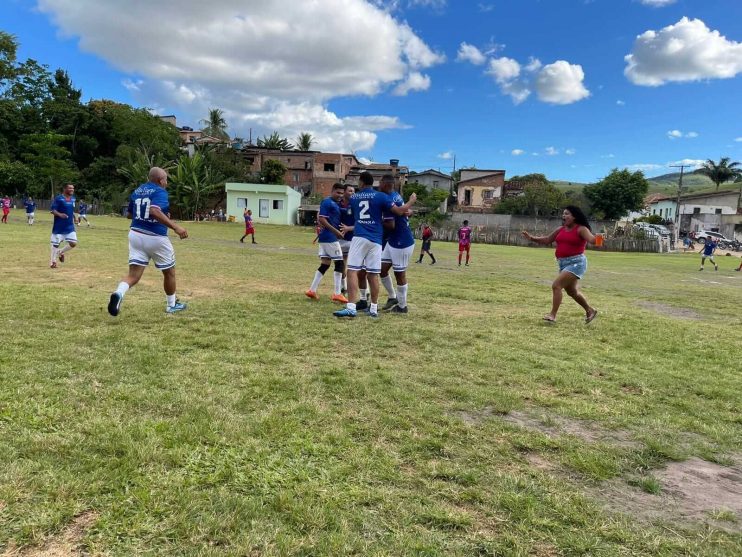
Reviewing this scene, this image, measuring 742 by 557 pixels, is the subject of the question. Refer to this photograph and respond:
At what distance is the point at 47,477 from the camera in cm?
240

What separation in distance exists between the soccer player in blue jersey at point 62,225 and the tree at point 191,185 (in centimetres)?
4044

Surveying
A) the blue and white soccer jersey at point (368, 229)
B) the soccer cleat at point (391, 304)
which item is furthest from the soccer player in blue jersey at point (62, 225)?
the soccer cleat at point (391, 304)

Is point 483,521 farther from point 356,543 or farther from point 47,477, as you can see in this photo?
point 47,477

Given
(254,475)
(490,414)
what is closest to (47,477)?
(254,475)

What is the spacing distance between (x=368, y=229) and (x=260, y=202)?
46.0 meters

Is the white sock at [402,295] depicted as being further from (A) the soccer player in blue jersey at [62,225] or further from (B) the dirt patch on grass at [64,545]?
(A) the soccer player in blue jersey at [62,225]

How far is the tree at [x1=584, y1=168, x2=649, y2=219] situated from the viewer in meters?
56.8

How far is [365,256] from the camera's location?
22.8 ft

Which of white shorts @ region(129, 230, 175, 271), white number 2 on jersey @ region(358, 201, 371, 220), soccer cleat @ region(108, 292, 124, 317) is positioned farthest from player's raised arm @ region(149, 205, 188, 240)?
white number 2 on jersey @ region(358, 201, 371, 220)

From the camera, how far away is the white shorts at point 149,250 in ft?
20.4

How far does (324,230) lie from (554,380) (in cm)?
484

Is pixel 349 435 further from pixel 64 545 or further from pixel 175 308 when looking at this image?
pixel 175 308

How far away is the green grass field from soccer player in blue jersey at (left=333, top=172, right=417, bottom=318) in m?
0.61

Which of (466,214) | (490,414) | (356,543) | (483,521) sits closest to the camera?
(356,543)
